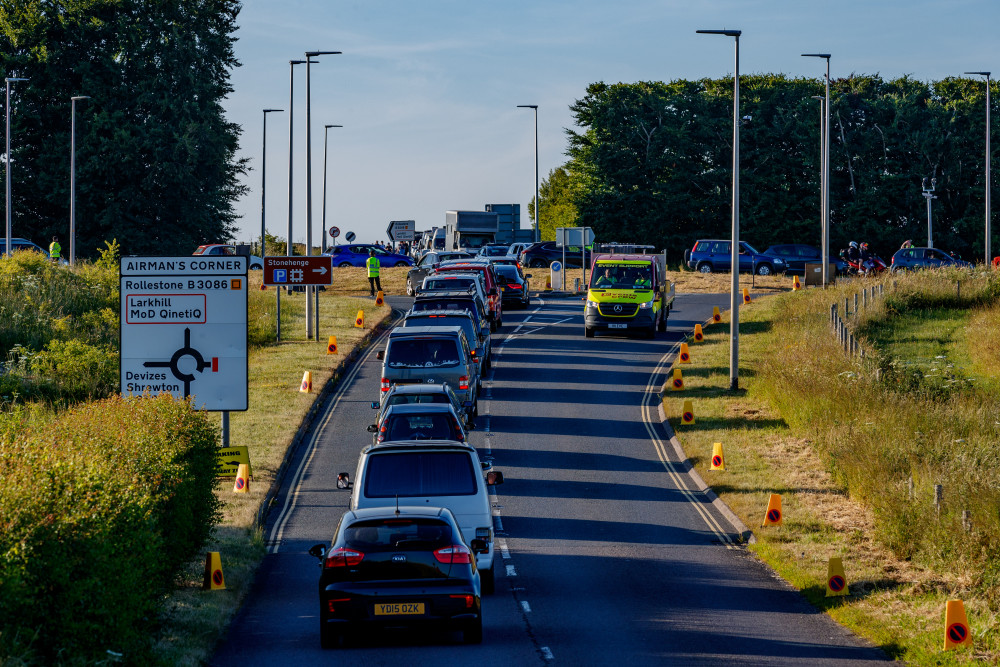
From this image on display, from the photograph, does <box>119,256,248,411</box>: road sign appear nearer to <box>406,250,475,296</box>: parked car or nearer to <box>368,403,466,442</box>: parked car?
<box>368,403,466,442</box>: parked car

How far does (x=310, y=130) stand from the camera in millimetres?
43344

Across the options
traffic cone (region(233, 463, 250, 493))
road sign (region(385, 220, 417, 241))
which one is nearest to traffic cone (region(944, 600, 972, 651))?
traffic cone (region(233, 463, 250, 493))

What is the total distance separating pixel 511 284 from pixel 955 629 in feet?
125

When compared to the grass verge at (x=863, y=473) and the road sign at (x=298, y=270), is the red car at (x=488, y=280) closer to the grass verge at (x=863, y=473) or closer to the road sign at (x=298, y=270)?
the road sign at (x=298, y=270)

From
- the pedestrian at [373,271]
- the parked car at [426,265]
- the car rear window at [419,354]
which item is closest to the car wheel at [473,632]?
the car rear window at [419,354]

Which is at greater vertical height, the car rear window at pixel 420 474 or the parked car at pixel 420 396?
the parked car at pixel 420 396

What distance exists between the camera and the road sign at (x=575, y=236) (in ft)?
179

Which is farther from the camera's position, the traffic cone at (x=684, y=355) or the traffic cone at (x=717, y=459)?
the traffic cone at (x=684, y=355)

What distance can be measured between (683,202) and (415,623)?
68150mm

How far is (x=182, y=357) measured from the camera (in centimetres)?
2002

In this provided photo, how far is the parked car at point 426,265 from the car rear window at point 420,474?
35.6 meters

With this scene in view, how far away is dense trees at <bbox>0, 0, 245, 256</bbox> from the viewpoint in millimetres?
66500

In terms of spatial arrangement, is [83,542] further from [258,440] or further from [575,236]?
[575,236]

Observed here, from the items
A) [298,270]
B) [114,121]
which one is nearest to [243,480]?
[298,270]
